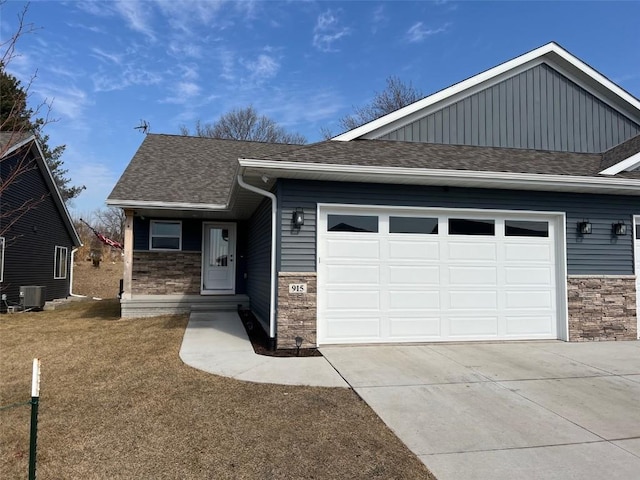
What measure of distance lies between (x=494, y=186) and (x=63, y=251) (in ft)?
59.4

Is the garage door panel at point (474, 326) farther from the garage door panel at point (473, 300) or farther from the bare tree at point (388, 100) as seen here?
the bare tree at point (388, 100)

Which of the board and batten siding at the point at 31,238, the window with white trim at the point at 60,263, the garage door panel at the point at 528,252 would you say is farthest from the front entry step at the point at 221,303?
the window with white trim at the point at 60,263

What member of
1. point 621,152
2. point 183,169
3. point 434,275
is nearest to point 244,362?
point 434,275

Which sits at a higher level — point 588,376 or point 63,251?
point 63,251

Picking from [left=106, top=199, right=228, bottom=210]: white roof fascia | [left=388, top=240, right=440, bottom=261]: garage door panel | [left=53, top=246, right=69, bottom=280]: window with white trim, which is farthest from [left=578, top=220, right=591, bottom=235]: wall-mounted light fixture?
[left=53, top=246, right=69, bottom=280]: window with white trim

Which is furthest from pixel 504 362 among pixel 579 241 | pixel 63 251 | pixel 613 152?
pixel 63 251

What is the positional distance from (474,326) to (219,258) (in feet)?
25.3

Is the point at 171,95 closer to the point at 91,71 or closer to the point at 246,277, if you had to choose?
the point at 246,277

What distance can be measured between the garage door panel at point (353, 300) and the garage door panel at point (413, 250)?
747 mm

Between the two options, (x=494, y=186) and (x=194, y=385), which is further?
(x=494, y=186)

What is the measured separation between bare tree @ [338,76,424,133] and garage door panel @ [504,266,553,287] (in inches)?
781

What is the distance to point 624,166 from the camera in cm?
838

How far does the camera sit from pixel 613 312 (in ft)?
27.9

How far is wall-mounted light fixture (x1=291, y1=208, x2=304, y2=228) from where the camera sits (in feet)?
23.9
